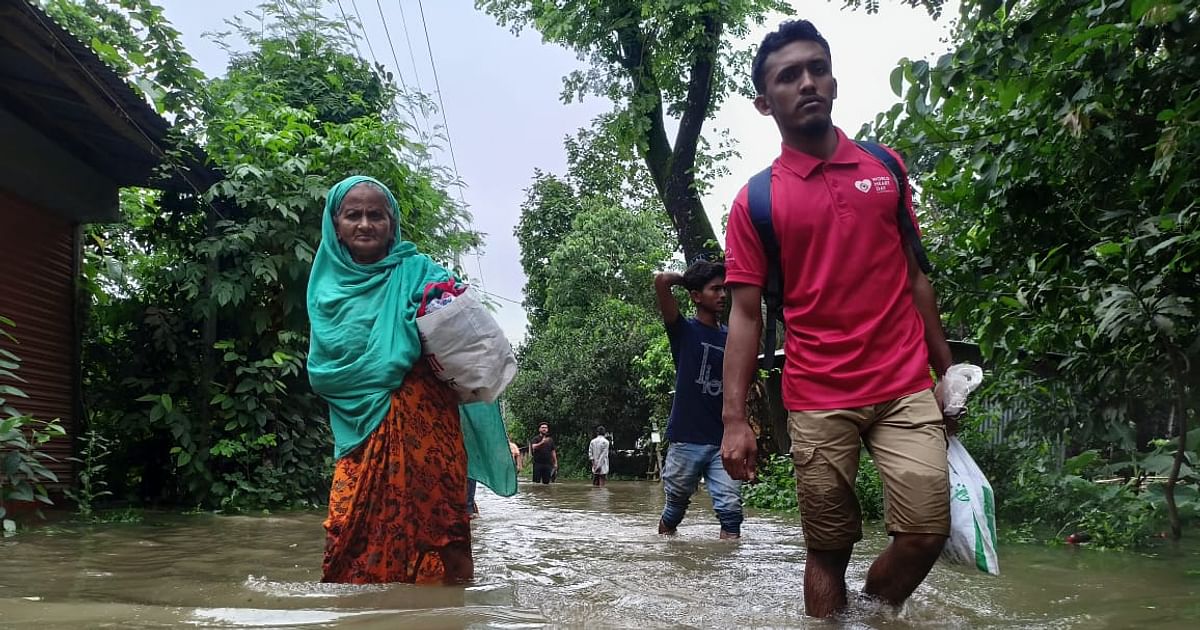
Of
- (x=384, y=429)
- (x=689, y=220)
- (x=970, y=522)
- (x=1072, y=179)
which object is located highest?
(x=689, y=220)

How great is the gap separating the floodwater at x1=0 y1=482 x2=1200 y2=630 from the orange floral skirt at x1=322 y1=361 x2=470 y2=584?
0.16 metres

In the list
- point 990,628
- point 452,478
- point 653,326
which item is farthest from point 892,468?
point 653,326

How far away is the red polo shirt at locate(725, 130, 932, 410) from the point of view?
2889 millimetres

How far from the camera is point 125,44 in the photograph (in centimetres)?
812

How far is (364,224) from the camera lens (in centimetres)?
385

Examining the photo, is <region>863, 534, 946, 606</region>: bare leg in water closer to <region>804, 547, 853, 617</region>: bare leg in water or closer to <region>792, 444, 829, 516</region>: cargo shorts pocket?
<region>804, 547, 853, 617</region>: bare leg in water

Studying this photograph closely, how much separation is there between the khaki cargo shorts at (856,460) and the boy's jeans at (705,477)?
2.92 metres

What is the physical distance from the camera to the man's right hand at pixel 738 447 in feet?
10.0

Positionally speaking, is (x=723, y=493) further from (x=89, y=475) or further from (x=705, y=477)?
(x=89, y=475)

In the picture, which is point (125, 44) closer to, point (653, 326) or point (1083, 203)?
point (1083, 203)

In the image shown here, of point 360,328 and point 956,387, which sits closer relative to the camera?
point 956,387

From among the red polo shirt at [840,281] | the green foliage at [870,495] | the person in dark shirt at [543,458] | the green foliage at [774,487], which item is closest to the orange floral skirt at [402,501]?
the red polo shirt at [840,281]

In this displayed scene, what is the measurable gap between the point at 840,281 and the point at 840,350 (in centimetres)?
21

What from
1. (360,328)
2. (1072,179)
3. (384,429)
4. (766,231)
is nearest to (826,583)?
(766,231)
